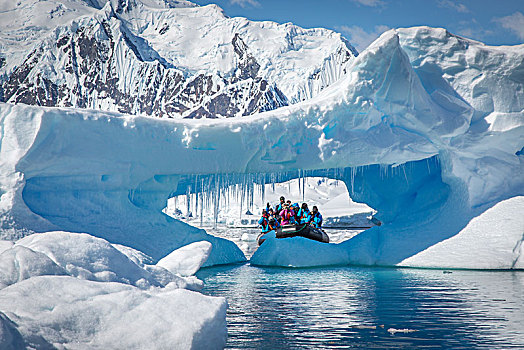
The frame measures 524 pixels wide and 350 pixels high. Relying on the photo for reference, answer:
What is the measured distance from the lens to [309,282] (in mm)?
9609

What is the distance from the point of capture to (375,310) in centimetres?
636

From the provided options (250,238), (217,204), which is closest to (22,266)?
(217,204)

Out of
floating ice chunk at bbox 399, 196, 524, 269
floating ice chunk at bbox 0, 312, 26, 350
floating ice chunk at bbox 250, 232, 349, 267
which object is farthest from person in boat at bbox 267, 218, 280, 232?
floating ice chunk at bbox 0, 312, 26, 350

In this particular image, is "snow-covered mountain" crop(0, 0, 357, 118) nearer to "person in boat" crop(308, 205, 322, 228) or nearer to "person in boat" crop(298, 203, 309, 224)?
"person in boat" crop(308, 205, 322, 228)

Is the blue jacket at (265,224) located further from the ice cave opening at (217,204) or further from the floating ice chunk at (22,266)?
the floating ice chunk at (22,266)

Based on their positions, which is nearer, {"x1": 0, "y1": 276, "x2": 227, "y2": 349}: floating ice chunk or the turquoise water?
{"x1": 0, "y1": 276, "x2": 227, "y2": 349}: floating ice chunk

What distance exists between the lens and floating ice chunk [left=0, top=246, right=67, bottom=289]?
428 cm

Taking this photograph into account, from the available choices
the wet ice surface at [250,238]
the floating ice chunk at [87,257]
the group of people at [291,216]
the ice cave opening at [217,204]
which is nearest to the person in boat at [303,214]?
the group of people at [291,216]

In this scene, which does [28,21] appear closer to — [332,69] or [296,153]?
[332,69]

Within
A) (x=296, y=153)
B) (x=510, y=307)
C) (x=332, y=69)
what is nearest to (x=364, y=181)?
(x=296, y=153)

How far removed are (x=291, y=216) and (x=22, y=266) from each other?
415 inches

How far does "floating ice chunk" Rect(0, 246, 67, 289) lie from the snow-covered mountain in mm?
146884

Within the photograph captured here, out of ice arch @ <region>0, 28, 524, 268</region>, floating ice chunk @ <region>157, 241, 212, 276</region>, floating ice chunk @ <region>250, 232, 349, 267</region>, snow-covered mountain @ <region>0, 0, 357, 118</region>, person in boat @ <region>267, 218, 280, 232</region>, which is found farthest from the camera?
snow-covered mountain @ <region>0, 0, 357, 118</region>

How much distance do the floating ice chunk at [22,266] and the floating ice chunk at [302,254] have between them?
902 cm
